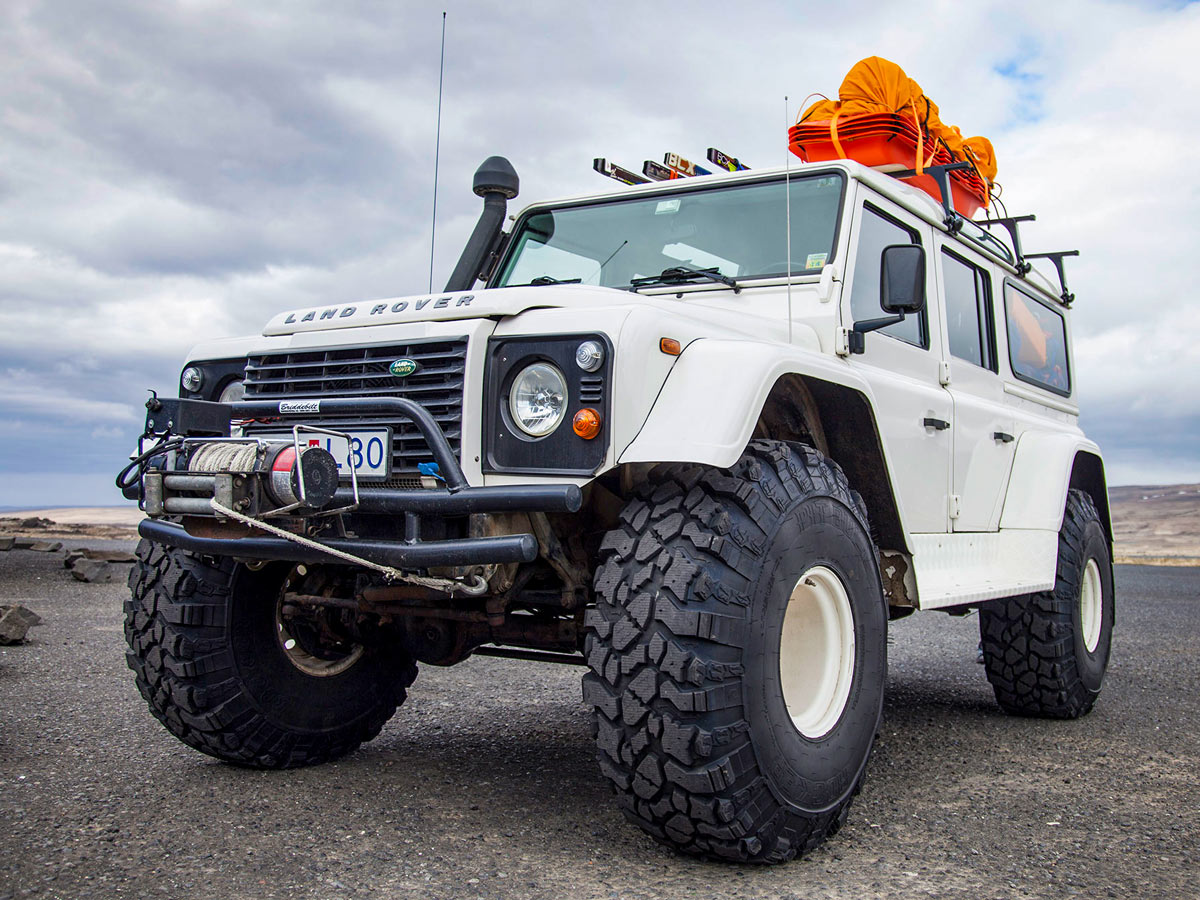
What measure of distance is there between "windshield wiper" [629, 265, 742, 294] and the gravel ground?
76.6 inches

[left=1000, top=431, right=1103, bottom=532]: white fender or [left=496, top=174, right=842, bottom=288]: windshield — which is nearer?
[left=496, top=174, right=842, bottom=288]: windshield

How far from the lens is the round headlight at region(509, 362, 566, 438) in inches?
116

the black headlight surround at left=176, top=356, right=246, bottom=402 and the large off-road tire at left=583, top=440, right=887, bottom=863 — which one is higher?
the black headlight surround at left=176, top=356, right=246, bottom=402

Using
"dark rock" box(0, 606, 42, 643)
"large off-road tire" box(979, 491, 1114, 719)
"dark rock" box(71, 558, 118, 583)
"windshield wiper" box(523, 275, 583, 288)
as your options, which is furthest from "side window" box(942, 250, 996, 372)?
"dark rock" box(71, 558, 118, 583)

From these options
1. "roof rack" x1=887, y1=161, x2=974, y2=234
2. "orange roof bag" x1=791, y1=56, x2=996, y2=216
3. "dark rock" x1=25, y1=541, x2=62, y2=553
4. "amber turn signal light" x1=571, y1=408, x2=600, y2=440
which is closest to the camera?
"amber turn signal light" x1=571, y1=408, x2=600, y2=440

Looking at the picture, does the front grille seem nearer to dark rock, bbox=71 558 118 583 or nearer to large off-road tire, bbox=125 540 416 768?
large off-road tire, bbox=125 540 416 768

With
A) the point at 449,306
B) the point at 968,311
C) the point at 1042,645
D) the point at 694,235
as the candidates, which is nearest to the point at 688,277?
the point at 694,235

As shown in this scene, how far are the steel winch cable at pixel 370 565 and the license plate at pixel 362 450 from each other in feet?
0.79

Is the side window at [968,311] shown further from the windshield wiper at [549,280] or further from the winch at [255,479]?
the winch at [255,479]

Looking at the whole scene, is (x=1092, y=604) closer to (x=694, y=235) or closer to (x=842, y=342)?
(x=842, y=342)

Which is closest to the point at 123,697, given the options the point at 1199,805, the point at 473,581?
the point at 473,581

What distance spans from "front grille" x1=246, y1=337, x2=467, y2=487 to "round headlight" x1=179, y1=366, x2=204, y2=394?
442 mm

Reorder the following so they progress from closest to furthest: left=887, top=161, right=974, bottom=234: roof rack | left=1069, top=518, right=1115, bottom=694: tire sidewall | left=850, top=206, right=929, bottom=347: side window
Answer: left=850, top=206, right=929, bottom=347: side window < left=887, top=161, right=974, bottom=234: roof rack < left=1069, top=518, right=1115, bottom=694: tire sidewall

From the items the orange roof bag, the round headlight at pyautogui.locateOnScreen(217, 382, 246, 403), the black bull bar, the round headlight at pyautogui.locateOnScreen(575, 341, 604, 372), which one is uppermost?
the orange roof bag
